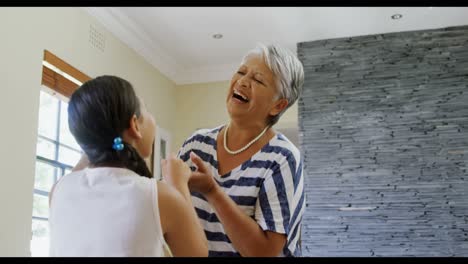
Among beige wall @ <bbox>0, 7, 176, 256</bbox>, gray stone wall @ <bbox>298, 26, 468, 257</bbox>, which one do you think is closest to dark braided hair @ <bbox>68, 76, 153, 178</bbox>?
beige wall @ <bbox>0, 7, 176, 256</bbox>

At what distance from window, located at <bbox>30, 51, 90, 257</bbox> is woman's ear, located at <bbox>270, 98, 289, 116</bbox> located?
5.23 feet

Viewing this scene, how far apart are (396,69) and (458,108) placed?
1.40 feet

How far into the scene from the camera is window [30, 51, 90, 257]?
244 cm

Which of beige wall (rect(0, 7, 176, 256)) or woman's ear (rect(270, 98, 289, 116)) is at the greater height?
beige wall (rect(0, 7, 176, 256))

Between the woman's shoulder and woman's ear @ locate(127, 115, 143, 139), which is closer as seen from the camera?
woman's ear @ locate(127, 115, 143, 139)

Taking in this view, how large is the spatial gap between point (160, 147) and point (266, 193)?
2.79 m

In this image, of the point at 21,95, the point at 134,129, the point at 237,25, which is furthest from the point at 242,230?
the point at 237,25

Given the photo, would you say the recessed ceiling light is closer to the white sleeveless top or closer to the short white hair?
the short white hair

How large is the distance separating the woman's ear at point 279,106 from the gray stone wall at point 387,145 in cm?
222

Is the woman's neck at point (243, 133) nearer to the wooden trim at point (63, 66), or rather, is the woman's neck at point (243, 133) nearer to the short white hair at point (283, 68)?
the short white hair at point (283, 68)

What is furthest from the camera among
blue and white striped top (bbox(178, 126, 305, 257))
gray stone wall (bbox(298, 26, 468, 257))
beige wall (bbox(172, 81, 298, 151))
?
beige wall (bbox(172, 81, 298, 151))

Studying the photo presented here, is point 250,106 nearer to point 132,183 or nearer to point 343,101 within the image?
point 132,183

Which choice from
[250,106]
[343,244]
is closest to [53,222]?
[250,106]

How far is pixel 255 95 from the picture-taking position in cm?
100
